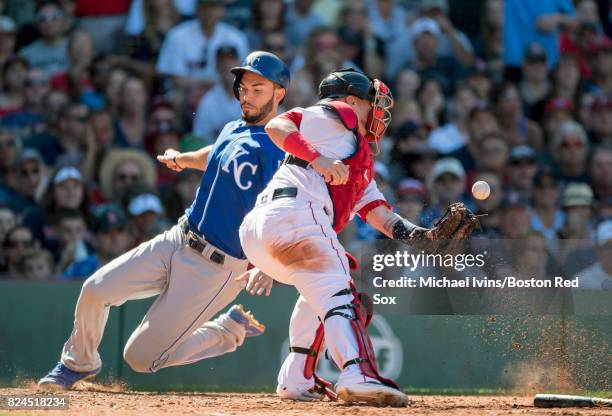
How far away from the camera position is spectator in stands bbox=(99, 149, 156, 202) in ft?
35.1

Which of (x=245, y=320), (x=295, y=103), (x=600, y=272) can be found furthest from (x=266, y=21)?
(x=245, y=320)

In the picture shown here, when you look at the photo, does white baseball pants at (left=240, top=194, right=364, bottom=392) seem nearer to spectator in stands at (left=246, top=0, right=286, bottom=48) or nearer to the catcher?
the catcher

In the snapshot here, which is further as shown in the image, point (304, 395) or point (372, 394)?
point (304, 395)

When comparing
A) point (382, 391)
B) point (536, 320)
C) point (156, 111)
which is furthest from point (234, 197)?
point (156, 111)

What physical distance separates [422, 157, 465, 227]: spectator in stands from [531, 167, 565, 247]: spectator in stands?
29.4 inches

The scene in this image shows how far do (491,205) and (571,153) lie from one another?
1.38 m

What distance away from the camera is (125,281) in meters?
6.84

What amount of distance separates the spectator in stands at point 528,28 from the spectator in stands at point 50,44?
4.86m

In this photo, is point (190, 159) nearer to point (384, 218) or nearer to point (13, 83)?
point (384, 218)

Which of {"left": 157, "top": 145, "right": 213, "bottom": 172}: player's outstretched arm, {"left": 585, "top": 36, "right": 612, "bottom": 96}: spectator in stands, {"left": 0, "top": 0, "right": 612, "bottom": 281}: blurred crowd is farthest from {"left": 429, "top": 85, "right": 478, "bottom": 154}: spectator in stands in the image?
{"left": 157, "top": 145, "right": 213, "bottom": 172}: player's outstretched arm

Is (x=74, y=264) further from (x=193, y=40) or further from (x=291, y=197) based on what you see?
(x=291, y=197)

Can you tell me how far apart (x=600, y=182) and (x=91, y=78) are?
5.39m

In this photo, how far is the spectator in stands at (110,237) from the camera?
10.1 meters

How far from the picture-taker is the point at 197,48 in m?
11.6
